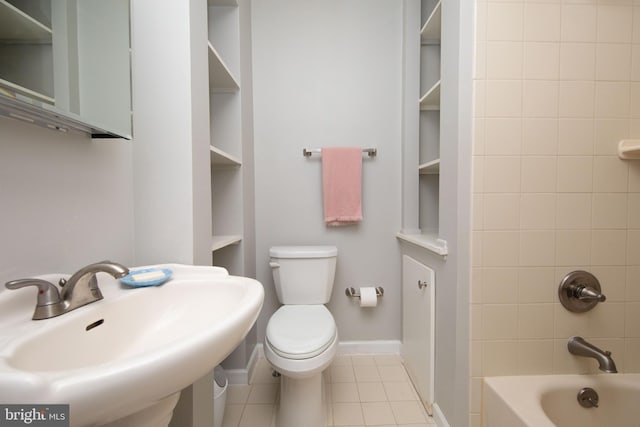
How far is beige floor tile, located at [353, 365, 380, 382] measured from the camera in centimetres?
156

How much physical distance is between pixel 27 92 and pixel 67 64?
6.8 inches

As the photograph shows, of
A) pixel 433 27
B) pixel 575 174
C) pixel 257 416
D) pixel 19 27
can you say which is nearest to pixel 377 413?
pixel 257 416

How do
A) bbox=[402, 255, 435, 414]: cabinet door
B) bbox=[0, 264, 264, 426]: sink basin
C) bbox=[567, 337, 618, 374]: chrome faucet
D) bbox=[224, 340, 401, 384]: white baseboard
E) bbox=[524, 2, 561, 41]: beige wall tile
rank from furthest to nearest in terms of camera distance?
bbox=[224, 340, 401, 384]: white baseboard < bbox=[402, 255, 435, 414]: cabinet door < bbox=[524, 2, 561, 41]: beige wall tile < bbox=[567, 337, 618, 374]: chrome faucet < bbox=[0, 264, 264, 426]: sink basin

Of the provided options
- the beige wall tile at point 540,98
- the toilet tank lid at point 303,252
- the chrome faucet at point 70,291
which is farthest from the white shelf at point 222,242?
the beige wall tile at point 540,98

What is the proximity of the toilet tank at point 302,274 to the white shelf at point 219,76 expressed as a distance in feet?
2.95

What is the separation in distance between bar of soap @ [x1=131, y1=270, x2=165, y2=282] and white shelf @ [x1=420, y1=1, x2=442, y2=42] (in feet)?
5.24

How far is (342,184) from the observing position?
168 cm

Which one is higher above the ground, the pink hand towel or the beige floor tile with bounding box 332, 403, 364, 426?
the pink hand towel

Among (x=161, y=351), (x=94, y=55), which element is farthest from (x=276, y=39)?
(x=161, y=351)

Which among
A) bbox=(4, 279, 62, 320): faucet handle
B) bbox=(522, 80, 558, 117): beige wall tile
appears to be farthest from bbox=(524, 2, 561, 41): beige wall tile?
bbox=(4, 279, 62, 320): faucet handle

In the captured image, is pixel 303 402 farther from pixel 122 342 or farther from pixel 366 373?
pixel 122 342

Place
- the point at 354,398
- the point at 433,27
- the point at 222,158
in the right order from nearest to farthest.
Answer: the point at 222,158 < the point at 354,398 < the point at 433,27

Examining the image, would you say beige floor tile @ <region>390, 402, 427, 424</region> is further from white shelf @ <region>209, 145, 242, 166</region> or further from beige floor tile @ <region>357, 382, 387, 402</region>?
white shelf @ <region>209, 145, 242, 166</region>

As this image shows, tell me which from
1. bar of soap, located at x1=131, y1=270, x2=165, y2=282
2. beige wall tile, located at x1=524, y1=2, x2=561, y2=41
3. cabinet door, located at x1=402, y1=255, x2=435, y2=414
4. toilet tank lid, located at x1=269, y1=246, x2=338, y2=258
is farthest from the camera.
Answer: toilet tank lid, located at x1=269, y1=246, x2=338, y2=258
